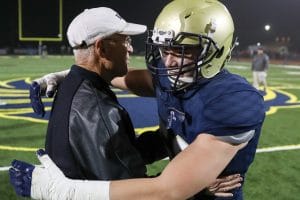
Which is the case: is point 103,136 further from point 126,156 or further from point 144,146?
point 144,146

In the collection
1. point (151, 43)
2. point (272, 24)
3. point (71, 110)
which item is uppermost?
point (151, 43)

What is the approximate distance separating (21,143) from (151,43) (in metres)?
4.08

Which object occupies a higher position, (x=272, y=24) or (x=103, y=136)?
(x=103, y=136)

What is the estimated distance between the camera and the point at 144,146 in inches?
96.8

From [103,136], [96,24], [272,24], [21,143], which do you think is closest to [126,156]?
[103,136]

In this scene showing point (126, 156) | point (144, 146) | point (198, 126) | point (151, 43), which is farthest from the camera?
point (144, 146)

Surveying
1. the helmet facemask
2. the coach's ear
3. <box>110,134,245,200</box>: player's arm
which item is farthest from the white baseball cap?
<box>110,134,245,200</box>: player's arm

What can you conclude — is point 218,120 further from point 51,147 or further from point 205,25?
point 51,147

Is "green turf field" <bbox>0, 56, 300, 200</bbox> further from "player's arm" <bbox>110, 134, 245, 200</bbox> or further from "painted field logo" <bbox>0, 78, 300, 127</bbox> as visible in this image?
"player's arm" <bbox>110, 134, 245, 200</bbox>

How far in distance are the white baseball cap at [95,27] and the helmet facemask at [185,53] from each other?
0.52 ft

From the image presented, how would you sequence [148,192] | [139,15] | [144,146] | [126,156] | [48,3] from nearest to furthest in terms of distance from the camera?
[148,192] < [126,156] < [144,146] < [48,3] < [139,15]

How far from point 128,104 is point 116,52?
270 inches

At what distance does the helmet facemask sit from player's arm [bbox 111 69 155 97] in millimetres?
705

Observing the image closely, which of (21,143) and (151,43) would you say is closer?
(151,43)
